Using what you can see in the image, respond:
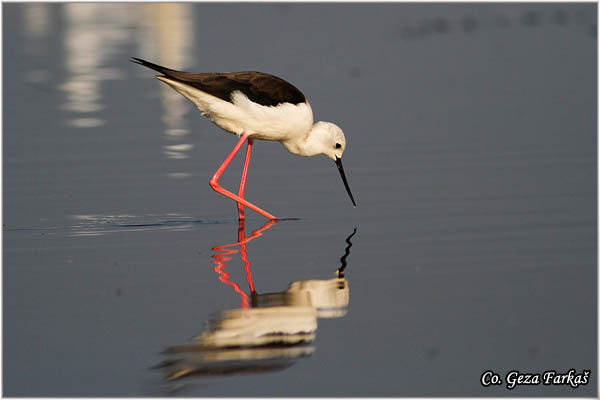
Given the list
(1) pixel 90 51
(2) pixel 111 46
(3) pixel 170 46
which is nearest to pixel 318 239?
(3) pixel 170 46

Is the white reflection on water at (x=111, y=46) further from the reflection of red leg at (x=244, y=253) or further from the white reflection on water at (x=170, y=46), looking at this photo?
the reflection of red leg at (x=244, y=253)

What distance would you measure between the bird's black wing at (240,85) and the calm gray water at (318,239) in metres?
0.70

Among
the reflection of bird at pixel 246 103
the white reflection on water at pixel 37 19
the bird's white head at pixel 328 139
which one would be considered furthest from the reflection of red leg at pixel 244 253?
the white reflection on water at pixel 37 19

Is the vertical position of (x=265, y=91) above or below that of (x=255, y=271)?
above

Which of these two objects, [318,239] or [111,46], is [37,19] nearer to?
[111,46]

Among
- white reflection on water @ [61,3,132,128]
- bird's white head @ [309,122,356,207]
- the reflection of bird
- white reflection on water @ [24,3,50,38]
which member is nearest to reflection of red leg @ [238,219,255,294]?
the reflection of bird

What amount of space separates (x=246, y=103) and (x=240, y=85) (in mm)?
125

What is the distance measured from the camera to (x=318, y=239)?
6.35 meters

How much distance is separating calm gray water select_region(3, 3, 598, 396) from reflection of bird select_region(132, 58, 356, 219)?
432mm

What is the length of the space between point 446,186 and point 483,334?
2.95m

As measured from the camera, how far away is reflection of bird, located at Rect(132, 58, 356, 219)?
725 centimetres

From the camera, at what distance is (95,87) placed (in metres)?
13.1

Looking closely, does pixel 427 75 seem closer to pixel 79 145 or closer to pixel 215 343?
pixel 79 145

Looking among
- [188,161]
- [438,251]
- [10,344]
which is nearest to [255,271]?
[438,251]
